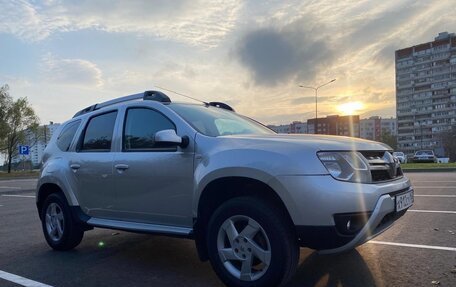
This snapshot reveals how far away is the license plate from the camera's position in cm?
391

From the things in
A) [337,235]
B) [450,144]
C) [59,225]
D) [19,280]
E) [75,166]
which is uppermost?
[75,166]

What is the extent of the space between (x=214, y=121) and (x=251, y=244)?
162cm

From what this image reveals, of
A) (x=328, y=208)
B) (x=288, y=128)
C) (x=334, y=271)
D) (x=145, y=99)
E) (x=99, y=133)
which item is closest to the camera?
(x=328, y=208)

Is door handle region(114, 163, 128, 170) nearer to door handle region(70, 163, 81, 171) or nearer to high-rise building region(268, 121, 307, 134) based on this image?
door handle region(70, 163, 81, 171)

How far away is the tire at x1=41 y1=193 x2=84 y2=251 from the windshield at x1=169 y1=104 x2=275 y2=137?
6.93ft

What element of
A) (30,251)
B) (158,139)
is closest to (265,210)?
(158,139)

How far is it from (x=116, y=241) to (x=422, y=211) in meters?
5.51

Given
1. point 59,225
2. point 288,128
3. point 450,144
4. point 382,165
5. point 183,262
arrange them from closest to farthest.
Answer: point 382,165, point 183,262, point 59,225, point 288,128, point 450,144

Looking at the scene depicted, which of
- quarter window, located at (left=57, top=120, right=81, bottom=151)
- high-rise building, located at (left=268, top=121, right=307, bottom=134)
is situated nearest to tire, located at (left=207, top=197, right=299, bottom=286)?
high-rise building, located at (left=268, top=121, right=307, bottom=134)

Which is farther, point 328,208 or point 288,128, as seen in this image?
point 288,128

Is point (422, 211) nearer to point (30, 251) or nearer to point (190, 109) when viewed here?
point (190, 109)

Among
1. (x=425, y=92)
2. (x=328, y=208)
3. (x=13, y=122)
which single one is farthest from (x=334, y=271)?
(x=425, y=92)

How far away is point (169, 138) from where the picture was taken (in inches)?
161

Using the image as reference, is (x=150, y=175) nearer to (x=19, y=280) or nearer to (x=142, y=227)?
(x=142, y=227)
